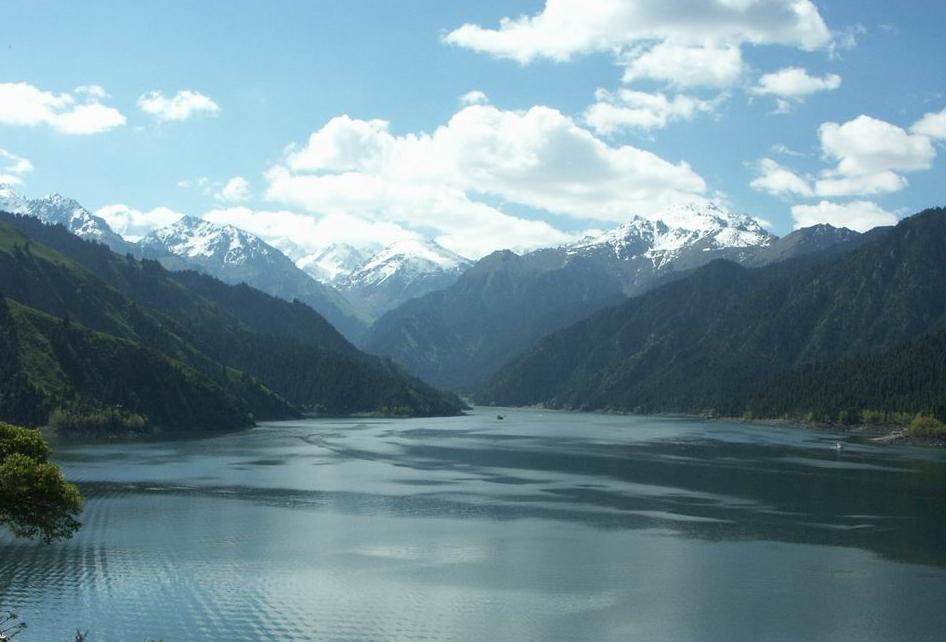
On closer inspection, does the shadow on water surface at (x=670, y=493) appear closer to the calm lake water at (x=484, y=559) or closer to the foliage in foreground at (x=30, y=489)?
the calm lake water at (x=484, y=559)

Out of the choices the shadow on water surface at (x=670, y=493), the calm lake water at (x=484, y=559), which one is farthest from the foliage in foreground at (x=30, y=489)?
the shadow on water surface at (x=670, y=493)

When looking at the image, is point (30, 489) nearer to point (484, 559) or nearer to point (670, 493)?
point (484, 559)

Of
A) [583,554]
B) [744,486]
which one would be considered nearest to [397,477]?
[744,486]

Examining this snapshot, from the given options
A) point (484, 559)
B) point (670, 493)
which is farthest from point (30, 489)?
point (670, 493)

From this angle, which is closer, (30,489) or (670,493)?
(30,489)

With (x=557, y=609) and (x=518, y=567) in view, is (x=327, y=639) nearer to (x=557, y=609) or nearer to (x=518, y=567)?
(x=557, y=609)
